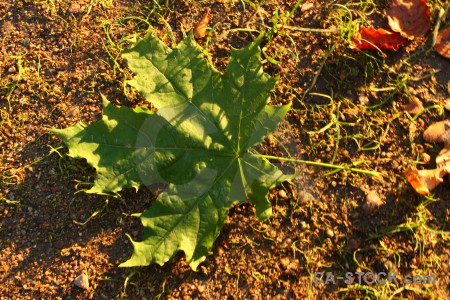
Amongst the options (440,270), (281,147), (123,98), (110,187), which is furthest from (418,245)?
(123,98)

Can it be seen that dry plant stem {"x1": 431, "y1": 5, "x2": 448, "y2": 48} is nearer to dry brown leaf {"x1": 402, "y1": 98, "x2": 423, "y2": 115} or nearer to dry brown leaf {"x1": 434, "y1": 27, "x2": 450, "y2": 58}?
dry brown leaf {"x1": 434, "y1": 27, "x2": 450, "y2": 58}

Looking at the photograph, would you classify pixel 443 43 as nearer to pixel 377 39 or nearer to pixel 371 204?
pixel 377 39

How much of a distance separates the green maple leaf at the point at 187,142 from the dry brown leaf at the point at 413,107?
2.88 ft

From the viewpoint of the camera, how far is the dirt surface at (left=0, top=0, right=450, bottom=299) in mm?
2205

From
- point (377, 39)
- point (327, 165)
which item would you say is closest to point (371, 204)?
point (327, 165)

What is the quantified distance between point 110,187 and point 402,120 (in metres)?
1.70

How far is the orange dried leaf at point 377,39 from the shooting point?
2.43 metres

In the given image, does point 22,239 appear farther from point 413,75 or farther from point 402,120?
point 413,75

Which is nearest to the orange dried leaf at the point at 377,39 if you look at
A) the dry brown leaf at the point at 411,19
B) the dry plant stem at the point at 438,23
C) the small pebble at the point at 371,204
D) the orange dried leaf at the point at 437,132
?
the dry brown leaf at the point at 411,19

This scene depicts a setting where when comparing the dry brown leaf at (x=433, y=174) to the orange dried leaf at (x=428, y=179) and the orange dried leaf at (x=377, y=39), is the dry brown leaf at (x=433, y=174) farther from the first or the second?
the orange dried leaf at (x=377, y=39)

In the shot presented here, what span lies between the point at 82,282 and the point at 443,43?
250 centimetres

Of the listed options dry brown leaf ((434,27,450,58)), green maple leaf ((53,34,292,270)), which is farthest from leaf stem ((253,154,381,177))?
dry brown leaf ((434,27,450,58))

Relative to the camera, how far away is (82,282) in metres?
2.19

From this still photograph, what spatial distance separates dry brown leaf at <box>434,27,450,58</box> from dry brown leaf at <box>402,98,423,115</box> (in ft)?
1.11
